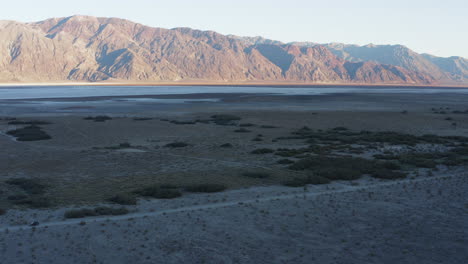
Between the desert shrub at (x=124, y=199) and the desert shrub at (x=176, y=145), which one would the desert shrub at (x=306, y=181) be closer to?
the desert shrub at (x=124, y=199)

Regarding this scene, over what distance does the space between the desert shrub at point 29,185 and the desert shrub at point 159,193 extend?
3193 mm

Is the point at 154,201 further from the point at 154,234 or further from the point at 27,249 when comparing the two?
the point at 27,249

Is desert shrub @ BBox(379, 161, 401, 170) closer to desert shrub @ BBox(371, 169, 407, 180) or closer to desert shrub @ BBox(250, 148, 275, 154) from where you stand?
desert shrub @ BBox(371, 169, 407, 180)

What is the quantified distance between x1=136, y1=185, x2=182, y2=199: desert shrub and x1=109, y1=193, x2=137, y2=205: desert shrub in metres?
0.64

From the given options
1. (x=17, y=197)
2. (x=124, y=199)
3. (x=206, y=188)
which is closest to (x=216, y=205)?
(x=206, y=188)

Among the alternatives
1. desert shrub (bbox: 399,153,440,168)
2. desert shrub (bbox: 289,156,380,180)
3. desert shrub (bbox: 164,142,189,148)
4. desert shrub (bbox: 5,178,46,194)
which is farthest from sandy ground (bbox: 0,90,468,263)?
desert shrub (bbox: 164,142,189,148)

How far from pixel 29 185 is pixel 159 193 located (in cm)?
467

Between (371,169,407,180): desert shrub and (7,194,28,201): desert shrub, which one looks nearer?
(7,194,28,201): desert shrub

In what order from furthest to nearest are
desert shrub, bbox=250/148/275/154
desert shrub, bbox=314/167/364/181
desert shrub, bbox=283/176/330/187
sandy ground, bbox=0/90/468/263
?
desert shrub, bbox=250/148/275/154
desert shrub, bbox=314/167/364/181
desert shrub, bbox=283/176/330/187
sandy ground, bbox=0/90/468/263

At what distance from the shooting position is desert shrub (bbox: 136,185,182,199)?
1393 cm

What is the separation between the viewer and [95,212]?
12.1 metres

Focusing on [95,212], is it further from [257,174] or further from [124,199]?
[257,174]

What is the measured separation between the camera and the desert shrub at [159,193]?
45.7 ft

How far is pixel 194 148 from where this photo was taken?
24828mm
